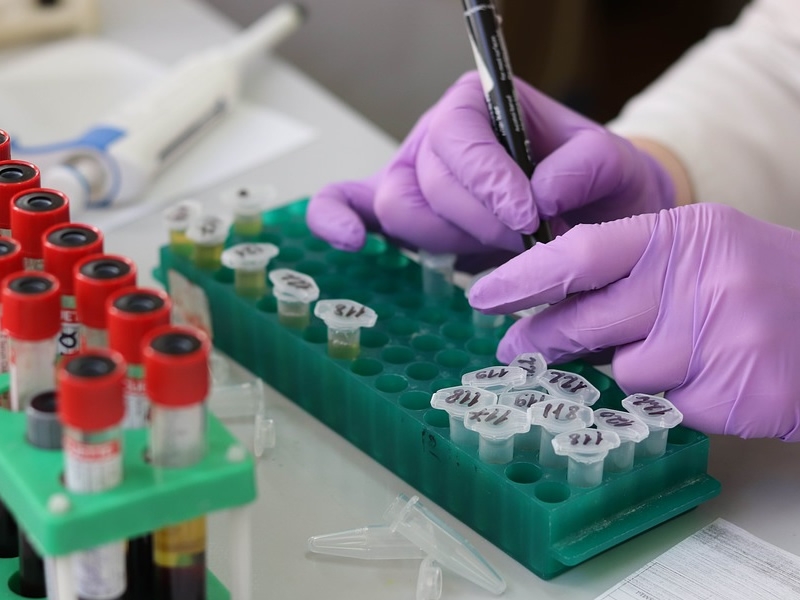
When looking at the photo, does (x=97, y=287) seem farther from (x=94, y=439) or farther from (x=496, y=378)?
(x=496, y=378)

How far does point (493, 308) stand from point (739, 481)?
0.84ft

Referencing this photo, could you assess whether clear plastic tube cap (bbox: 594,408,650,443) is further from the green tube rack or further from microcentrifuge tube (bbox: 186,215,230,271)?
microcentrifuge tube (bbox: 186,215,230,271)

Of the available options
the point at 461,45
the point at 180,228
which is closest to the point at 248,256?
the point at 180,228

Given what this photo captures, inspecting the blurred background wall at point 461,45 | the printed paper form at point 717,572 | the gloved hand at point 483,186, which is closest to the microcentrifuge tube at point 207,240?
the gloved hand at point 483,186

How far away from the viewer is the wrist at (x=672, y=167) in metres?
1.19

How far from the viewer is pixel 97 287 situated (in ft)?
2.08

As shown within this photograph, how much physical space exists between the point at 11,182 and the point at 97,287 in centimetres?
18

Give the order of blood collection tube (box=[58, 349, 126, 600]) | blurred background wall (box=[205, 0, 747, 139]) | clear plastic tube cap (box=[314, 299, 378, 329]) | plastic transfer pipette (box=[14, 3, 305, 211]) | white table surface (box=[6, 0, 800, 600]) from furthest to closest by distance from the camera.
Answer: blurred background wall (box=[205, 0, 747, 139])
plastic transfer pipette (box=[14, 3, 305, 211])
clear plastic tube cap (box=[314, 299, 378, 329])
white table surface (box=[6, 0, 800, 600])
blood collection tube (box=[58, 349, 126, 600])

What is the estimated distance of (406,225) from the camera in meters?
1.08

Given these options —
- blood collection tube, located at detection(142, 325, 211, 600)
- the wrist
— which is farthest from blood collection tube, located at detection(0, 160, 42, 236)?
the wrist

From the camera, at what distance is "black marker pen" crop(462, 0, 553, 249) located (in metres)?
0.99

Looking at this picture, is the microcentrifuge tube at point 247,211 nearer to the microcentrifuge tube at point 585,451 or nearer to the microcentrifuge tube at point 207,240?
the microcentrifuge tube at point 207,240

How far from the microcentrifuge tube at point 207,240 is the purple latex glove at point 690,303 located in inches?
12.2

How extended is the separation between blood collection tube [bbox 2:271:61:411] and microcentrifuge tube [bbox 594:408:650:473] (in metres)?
0.41
